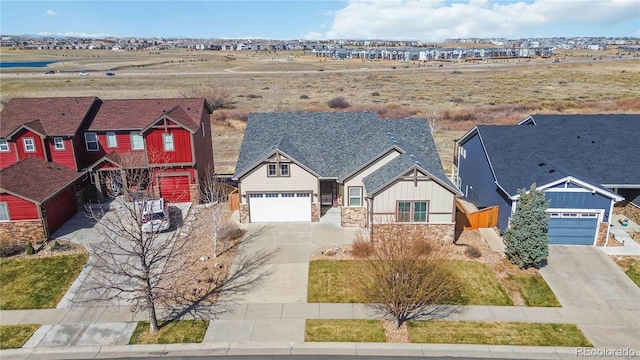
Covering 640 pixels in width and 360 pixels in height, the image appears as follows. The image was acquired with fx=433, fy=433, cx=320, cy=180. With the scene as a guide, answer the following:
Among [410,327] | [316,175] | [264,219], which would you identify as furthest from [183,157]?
[410,327]

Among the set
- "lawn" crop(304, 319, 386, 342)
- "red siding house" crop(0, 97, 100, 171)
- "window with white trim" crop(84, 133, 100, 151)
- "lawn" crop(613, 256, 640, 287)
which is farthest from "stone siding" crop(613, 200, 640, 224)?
"red siding house" crop(0, 97, 100, 171)

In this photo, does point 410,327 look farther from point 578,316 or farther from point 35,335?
point 35,335

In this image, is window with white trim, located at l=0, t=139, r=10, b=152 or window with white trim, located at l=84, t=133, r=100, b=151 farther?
window with white trim, located at l=84, t=133, r=100, b=151

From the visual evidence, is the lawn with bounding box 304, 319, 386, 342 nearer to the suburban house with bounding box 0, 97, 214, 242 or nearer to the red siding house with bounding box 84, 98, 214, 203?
the suburban house with bounding box 0, 97, 214, 242

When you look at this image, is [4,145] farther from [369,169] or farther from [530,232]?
[530,232]

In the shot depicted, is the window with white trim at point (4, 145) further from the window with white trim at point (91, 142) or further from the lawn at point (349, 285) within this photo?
the lawn at point (349, 285)
